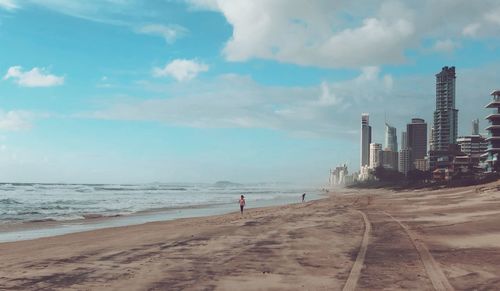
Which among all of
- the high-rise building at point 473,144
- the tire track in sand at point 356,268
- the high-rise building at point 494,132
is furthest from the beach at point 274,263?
the high-rise building at point 473,144

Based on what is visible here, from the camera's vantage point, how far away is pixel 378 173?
192 metres

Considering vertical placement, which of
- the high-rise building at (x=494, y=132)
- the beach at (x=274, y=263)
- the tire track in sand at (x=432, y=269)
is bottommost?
the beach at (x=274, y=263)

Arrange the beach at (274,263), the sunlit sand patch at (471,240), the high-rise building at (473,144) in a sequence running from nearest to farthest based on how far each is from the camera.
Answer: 1. the beach at (274,263)
2. the sunlit sand patch at (471,240)
3. the high-rise building at (473,144)

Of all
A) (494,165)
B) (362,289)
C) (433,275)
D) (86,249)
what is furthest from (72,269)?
(494,165)

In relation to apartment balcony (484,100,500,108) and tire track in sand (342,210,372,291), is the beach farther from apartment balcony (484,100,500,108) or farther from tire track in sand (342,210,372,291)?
apartment balcony (484,100,500,108)

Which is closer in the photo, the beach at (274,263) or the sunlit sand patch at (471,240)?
the beach at (274,263)

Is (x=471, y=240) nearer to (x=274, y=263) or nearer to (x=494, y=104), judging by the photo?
(x=274, y=263)

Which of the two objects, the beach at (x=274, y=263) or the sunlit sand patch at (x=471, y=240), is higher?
the sunlit sand patch at (x=471, y=240)

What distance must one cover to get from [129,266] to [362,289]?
17.1 ft

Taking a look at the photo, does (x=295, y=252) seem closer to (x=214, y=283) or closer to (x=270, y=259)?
(x=270, y=259)

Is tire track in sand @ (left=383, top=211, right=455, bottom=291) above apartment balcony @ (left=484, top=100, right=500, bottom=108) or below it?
below

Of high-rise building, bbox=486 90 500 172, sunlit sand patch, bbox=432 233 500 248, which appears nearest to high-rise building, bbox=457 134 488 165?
high-rise building, bbox=486 90 500 172

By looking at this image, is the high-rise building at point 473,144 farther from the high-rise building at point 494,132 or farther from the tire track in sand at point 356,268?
the tire track in sand at point 356,268

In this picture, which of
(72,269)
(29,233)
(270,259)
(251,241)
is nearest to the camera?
(72,269)
